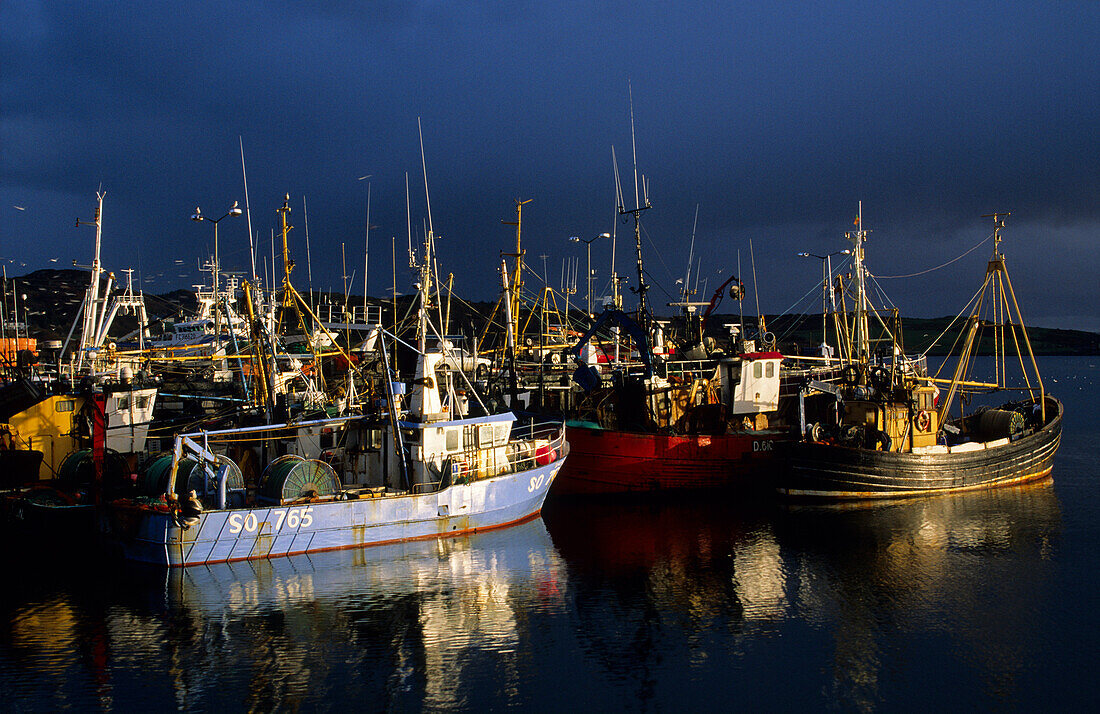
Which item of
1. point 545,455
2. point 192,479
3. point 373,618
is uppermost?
point 192,479

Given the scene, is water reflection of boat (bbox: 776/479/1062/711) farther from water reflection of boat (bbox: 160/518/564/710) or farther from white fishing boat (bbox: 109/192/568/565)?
white fishing boat (bbox: 109/192/568/565)

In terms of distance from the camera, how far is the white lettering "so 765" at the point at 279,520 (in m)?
22.3

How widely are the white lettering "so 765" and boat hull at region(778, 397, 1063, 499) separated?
17367 mm

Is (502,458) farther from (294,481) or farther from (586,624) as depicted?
(586,624)

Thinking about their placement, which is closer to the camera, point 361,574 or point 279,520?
point 361,574

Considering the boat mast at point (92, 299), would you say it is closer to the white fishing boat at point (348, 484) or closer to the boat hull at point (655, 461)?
the white fishing boat at point (348, 484)

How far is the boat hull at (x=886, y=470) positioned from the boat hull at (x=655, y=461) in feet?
6.25

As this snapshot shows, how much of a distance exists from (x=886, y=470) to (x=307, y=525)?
2087 centimetres

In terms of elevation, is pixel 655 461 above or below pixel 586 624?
above

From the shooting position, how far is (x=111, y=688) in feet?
50.6

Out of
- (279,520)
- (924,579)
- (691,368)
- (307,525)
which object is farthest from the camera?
(691,368)

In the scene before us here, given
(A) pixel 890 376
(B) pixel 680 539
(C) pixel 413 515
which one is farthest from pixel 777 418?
(C) pixel 413 515

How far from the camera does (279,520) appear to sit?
22.7 metres

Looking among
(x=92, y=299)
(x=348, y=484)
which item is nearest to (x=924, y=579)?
(x=348, y=484)
